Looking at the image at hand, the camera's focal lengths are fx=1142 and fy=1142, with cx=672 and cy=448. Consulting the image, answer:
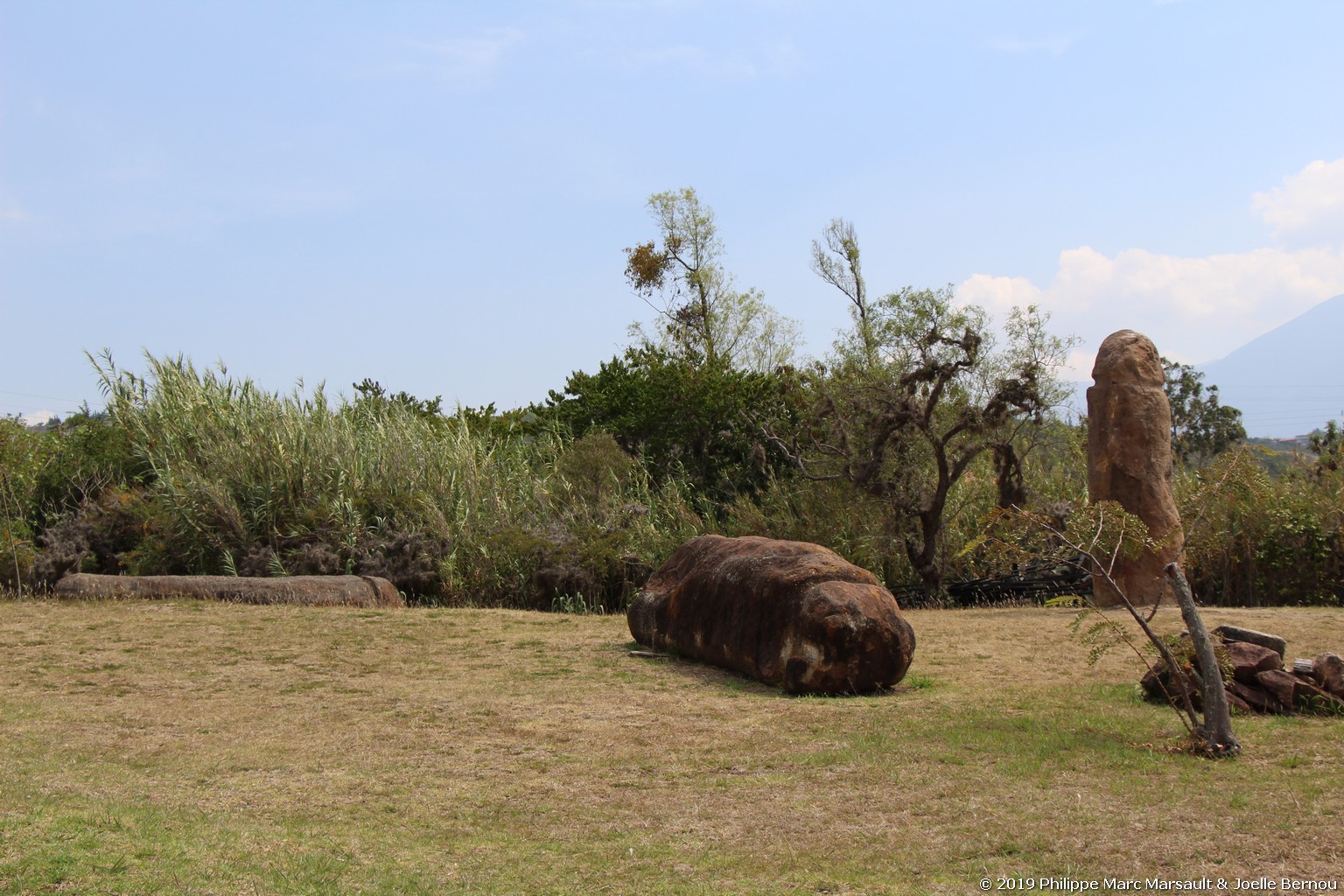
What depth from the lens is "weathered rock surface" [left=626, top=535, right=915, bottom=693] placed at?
27.9 ft

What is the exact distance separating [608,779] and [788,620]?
2993 millimetres

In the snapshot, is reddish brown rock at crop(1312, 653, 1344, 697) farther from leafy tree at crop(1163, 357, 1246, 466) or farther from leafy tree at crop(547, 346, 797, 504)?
leafy tree at crop(1163, 357, 1246, 466)

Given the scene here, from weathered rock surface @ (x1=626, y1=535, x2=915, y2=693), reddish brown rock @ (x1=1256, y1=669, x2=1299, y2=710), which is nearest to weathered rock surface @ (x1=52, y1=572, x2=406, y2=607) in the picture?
weathered rock surface @ (x1=626, y1=535, x2=915, y2=693)

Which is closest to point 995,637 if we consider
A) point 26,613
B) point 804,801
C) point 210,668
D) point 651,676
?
point 651,676

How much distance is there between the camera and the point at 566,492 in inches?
696

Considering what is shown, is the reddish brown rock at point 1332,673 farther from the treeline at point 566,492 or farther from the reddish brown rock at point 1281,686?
the treeline at point 566,492

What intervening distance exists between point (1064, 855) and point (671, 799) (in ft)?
6.29

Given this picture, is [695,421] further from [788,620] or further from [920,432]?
[788,620]

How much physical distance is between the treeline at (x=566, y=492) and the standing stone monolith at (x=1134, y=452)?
54cm

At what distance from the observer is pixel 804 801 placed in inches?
216

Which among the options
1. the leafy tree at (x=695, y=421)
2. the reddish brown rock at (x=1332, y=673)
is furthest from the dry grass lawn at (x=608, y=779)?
the leafy tree at (x=695, y=421)

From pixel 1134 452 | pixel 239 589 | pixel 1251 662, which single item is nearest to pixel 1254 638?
pixel 1251 662

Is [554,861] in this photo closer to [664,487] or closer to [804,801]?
[804,801]

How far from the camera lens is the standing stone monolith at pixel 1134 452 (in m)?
13.0
